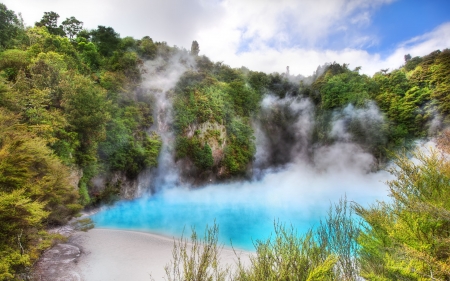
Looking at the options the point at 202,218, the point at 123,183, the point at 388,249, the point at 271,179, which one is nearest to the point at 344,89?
the point at 271,179

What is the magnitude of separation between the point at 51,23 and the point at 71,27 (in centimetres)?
384

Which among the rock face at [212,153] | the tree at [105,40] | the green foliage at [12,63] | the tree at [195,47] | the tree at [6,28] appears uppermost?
the tree at [195,47]

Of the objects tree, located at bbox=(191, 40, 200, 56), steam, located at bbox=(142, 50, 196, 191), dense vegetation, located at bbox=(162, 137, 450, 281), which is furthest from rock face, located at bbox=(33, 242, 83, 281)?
tree, located at bbox=(191, 40, 200, 56)

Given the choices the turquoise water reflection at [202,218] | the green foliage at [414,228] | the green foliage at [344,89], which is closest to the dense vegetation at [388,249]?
the green foliage at [414,228]

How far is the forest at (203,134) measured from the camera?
6531mm

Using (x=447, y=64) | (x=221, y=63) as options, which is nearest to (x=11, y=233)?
(x=221, y=63)

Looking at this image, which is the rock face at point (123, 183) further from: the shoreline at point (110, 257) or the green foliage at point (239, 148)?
the green foliage at point (239, 148)

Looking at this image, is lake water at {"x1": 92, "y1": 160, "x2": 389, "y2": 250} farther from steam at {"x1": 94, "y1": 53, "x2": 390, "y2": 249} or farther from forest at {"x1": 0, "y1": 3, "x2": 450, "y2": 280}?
forest at {"x1": 0, "y1": 3, "x2": 450, "y2": 280}

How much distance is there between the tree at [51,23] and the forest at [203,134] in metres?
0.18

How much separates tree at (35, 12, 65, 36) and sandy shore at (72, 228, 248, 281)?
94.5 feet

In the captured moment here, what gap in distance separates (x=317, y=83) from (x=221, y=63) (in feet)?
53.7

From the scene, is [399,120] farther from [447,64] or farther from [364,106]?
[447,64]

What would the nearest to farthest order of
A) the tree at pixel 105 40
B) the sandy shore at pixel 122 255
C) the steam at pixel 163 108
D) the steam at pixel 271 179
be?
the sandy shore at pixel 122 255 < the steam at pixel 271 179 < the steam at pixel 163 108 < the tree at pixel 105 40

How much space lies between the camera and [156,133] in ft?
95.0
